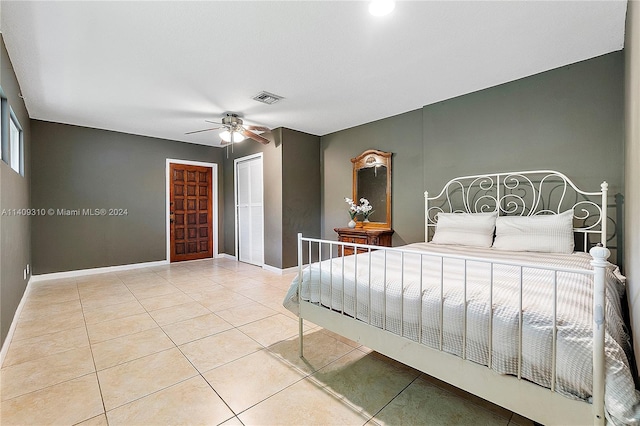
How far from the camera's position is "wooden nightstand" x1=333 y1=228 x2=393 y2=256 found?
4.11 metres

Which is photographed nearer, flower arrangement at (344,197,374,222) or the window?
the window

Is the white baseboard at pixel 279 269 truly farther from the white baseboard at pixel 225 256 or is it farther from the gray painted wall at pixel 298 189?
the white baseboard at pixel 225 256

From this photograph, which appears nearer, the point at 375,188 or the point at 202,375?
the point at 202,375

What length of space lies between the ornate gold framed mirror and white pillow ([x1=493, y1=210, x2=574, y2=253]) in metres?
1.76

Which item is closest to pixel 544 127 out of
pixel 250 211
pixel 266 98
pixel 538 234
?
pixel 538 234

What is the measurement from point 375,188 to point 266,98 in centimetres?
208

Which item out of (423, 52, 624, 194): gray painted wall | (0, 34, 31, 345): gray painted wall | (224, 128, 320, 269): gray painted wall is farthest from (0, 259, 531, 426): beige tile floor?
(423, 52, 624, 194): gray painted wall

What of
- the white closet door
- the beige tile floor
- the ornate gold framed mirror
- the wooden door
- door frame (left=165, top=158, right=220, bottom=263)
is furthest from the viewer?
the wooden door

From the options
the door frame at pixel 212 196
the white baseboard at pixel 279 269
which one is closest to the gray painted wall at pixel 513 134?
the white baseboard at pixel 279 269

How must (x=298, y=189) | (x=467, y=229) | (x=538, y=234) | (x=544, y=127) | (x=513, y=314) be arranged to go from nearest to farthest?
1. (x=513, y=314)
2. (x=538, y=234)
3. (x=544, y=127)
4. (x=467, y=229)
5. (x=298, y=189)

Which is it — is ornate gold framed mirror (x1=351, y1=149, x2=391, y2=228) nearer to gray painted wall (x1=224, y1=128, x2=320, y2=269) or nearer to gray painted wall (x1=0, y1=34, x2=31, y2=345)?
gray painted wall (x1=224, y1=128, x2=320, y2=269)

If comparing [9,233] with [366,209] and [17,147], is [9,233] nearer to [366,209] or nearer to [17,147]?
[17,147]

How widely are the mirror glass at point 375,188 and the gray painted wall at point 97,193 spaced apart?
3.75 m

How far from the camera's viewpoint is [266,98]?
358 cm
